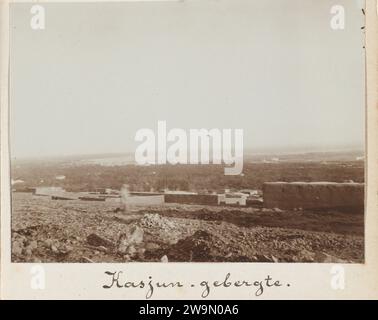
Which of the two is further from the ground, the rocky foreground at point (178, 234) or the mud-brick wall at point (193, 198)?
the mud-brick wall at point (193, 198)

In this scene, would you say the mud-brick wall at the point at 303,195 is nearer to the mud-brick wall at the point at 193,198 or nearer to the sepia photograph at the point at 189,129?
the sepia photograph at the point at 189,129

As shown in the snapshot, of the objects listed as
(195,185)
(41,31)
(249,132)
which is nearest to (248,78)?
(249,132)

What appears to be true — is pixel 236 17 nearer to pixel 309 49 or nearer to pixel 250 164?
pixel 309 49

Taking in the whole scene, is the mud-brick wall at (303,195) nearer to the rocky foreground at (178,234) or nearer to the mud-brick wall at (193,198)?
the rocky foreground at (178,234)

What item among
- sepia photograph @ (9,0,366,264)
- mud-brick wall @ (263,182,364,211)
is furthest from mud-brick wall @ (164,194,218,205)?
mud-brick wall @ (263,182,364,211)
